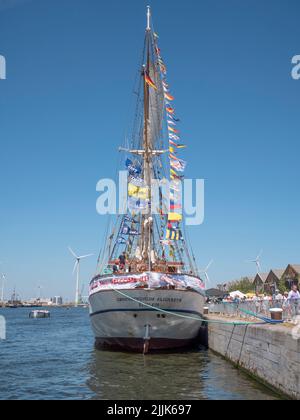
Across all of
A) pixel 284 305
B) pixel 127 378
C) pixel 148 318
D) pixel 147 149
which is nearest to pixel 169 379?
pixel 127 378

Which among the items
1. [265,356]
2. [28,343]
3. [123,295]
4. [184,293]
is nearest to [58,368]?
[123,295]

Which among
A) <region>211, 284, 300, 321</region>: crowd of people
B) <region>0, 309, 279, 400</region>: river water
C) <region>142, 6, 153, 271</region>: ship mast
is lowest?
<region>0, 309, 279, 400</region>: river water

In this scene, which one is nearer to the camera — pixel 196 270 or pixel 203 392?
pixel 203 392

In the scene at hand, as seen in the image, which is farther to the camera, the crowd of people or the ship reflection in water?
the crowd of people

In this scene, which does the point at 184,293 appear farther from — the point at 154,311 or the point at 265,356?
the point at 265,356

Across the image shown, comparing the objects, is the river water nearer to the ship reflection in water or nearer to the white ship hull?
the ship reflection in water

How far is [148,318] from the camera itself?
25078 mm

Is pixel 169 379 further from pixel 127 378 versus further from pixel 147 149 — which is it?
pixel 147 149

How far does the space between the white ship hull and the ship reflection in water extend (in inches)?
34.2

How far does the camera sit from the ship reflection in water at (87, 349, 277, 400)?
52.6 ft

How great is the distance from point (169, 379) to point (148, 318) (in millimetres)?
6387

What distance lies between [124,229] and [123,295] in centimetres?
1061

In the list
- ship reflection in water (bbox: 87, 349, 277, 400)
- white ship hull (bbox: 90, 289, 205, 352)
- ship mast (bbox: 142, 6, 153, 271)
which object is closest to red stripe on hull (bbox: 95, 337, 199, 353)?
white ship hull (bbox: 90, 289, 205, 352)
